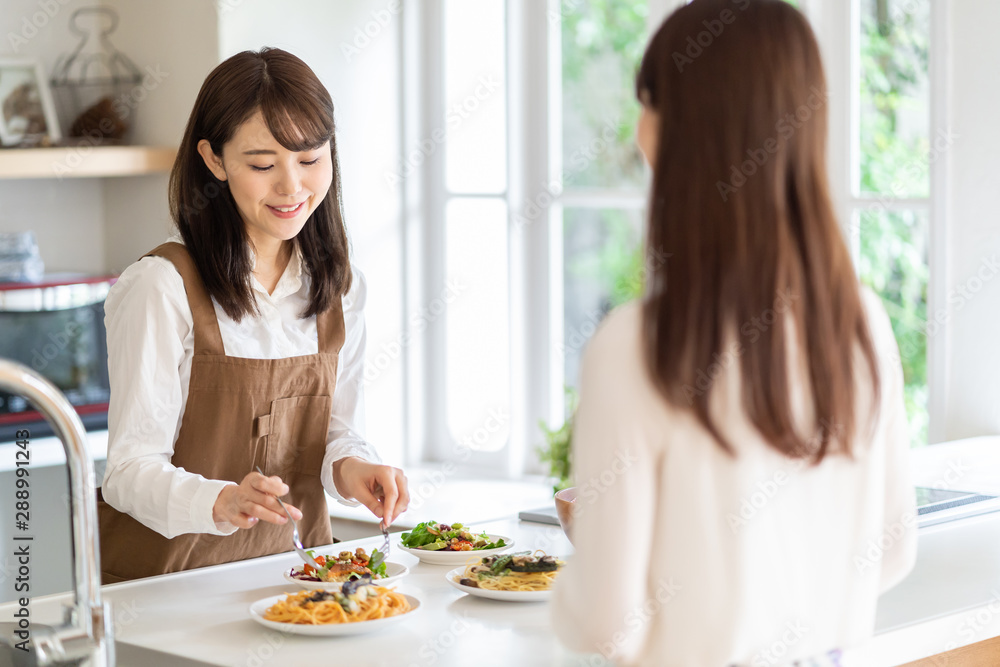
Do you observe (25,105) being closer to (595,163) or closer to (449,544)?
(595,163)

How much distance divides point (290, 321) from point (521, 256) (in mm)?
1740

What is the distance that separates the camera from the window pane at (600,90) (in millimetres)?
3447

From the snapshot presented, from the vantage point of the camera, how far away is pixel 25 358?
9.80ft

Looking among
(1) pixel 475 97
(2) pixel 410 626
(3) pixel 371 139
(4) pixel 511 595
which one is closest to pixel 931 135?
(1) pixel 475 97

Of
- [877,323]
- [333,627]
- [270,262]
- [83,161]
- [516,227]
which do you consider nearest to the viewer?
[877,323]

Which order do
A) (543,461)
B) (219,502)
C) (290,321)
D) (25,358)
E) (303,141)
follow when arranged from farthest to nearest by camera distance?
(543,461), (25,358), (290,321), (303,141), (219,502)

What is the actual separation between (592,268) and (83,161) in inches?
56.3

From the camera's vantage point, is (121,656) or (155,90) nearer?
(121,656)

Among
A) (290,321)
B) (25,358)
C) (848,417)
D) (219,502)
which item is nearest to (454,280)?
(25,358)

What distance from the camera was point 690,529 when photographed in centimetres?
96

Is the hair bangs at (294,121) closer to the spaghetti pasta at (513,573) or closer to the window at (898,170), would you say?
the spaghetti pasta at (513,573)

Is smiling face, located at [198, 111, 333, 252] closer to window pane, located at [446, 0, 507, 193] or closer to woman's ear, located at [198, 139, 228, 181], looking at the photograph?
woman's ear, located at [198, 139, 228, 181]

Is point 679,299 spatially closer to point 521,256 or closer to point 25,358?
point 25,358

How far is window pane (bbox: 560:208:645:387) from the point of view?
11.5 feet
